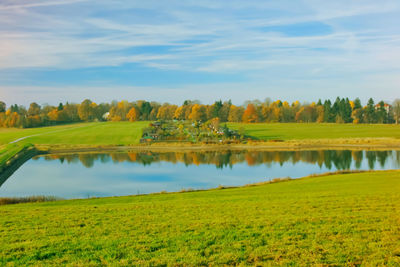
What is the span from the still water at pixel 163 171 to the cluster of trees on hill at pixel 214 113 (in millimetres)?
61614

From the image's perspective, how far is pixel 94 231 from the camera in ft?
31.9

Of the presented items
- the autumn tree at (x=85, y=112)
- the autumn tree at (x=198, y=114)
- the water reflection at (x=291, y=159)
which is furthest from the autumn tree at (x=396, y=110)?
the autumn tree at (x=85, y=112)

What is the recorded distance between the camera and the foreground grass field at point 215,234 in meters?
7.07

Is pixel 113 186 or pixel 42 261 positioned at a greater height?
pixel 42 261

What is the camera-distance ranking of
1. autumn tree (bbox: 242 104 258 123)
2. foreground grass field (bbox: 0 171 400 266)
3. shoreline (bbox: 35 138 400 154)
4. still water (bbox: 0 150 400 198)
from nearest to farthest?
foreground grass field (bbox: 0 171 400 266) → still water (bbox: 0 150 400 198) → shoreline (bbox: 35 138 400 154) → autumn tree (bbox: 242 104 258 123)

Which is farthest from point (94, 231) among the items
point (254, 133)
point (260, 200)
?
point (254, 133)

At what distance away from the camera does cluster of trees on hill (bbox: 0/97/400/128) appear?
108062 millimetres

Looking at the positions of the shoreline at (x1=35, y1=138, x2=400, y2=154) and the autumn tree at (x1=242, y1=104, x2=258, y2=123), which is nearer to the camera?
the shoreline at (x1=35, y1=138, x2=400, y2=154)

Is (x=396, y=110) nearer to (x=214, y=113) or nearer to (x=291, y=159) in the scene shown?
(x=214, y=113)

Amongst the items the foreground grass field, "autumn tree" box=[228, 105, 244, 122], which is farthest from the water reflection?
"autumn tree" box=[228, 105, 244, 122]

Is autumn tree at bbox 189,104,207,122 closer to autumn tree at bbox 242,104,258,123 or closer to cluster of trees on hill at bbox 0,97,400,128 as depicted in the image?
cluster of trees on hill at bbox 0,97,400,128

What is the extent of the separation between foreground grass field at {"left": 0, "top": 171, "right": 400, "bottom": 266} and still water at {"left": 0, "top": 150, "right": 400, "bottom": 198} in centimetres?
1300

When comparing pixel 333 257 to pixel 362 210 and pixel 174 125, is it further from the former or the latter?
pixel 174 125

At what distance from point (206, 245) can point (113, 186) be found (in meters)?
21.6
